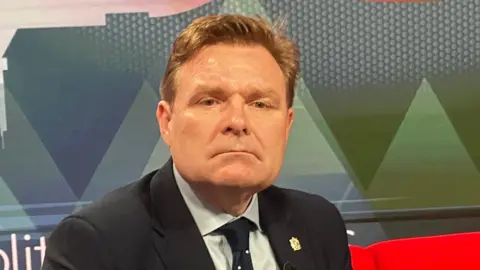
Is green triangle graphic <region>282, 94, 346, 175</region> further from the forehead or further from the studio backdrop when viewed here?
the forehead

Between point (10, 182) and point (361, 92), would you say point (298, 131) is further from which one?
point (10, 182)

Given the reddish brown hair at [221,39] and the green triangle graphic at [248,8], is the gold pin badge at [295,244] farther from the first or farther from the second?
the green triangle graphic at [248,8]

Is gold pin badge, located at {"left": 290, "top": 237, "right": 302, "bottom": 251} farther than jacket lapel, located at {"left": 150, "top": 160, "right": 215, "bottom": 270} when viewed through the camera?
Yes

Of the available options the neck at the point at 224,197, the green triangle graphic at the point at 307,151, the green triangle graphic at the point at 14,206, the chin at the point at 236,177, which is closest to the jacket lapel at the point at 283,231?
the neck at the point at 224,197

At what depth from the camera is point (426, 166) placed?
2150 millimetres

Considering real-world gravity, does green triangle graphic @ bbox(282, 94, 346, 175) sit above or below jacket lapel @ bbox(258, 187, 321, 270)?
below

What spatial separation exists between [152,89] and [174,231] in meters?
0.88

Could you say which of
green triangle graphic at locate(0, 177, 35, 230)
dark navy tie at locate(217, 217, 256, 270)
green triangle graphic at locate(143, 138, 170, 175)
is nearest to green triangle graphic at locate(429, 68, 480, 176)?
green triangle graphic at locate(143, 138, 170, 175)

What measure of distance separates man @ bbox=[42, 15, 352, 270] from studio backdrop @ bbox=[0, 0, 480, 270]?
0.68m

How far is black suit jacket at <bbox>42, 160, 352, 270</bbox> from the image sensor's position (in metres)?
1.26

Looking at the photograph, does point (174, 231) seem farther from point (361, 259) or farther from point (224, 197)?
point (361, 259)

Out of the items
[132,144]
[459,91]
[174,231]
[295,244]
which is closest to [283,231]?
[295,244]

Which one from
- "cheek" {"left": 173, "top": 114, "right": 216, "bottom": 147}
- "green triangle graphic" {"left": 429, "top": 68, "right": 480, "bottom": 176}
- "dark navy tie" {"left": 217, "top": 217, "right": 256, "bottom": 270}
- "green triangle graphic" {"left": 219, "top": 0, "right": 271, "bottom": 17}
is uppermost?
"cheek" {"left": 173, "top": 114, "right": 216, "bottom": 147}

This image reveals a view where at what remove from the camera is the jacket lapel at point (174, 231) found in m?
1.30
